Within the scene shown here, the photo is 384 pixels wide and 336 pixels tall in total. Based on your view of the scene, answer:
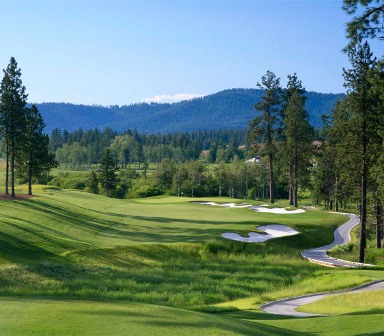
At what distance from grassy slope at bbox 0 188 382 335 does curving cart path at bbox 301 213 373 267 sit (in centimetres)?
92

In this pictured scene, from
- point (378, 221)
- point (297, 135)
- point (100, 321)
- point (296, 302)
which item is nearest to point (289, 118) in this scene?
point (297, 135)

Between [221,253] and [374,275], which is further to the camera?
[221,253]

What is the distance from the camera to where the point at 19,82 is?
58.6 m

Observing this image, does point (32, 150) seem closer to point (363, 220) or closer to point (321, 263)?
point (321, 263)

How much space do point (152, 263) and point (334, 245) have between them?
19983 millimetres

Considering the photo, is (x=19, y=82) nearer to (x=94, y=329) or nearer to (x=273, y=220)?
(x=273, y=220)

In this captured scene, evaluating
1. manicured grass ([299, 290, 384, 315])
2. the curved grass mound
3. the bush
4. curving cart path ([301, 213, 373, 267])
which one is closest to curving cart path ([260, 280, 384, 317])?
manicured grass ([299, 290, 384, 315])

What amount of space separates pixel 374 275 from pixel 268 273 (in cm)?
611

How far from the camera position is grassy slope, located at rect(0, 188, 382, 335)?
857 inches

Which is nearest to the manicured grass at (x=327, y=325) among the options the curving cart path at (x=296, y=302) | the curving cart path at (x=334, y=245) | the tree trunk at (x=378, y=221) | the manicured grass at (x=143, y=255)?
the curving cart path at (x=296, y=302)

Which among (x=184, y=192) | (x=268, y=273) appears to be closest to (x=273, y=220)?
(x=268, y=273)

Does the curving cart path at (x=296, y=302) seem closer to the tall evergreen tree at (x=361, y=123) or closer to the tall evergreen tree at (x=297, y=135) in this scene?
the tall evergreen tree at (x=361, y=123)

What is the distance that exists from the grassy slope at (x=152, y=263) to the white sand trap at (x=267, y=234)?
2.99 feet

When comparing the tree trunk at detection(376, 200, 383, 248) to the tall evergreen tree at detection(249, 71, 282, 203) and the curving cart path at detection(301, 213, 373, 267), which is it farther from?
the tall evergreen tree at detection(249, 71, 282, 203)
